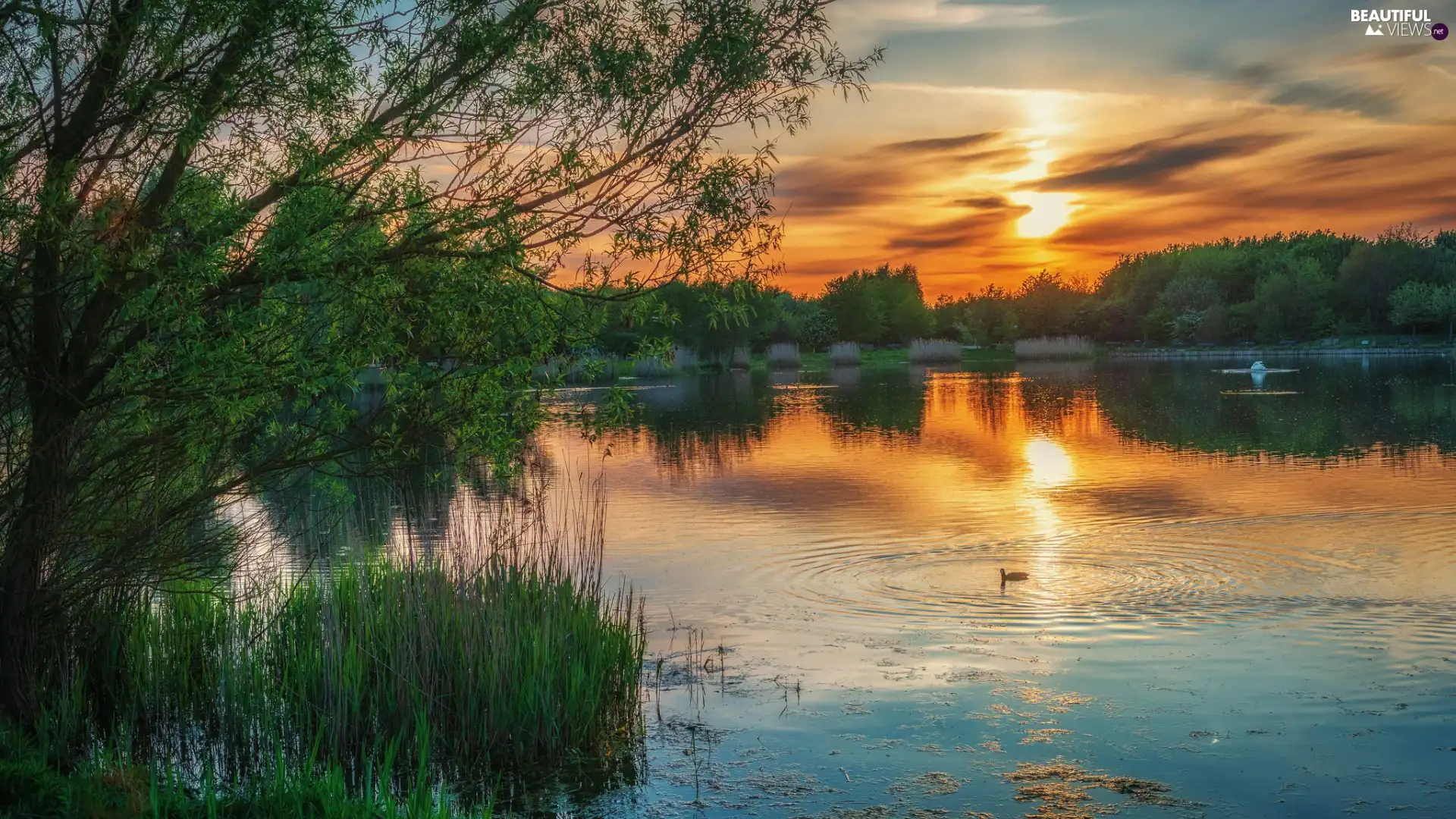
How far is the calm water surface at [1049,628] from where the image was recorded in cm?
945

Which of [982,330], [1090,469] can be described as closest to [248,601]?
[1090,469]

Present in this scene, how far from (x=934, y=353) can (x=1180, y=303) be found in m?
33.2

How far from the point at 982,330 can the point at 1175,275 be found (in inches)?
814

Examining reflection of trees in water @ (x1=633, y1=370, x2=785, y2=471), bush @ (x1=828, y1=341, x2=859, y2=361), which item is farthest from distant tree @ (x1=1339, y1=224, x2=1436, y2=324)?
reflection of trees in water @ (x1=633, y1=370, x2=785, y2=471)

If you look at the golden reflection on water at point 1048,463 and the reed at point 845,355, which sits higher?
the reed at point 845,355

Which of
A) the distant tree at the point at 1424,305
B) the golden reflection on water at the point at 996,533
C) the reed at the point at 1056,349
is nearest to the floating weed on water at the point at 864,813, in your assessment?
the golden reflection on water at the point at 996,533

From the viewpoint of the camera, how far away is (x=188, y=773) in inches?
376

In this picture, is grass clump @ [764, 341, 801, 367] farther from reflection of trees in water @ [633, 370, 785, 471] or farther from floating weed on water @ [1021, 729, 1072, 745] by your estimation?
floating weed on water @ [1021, 729, 1072, 745]

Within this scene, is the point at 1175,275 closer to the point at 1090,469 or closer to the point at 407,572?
the point at 1090,469

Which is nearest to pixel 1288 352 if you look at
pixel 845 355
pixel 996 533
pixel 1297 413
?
pixel 845 355

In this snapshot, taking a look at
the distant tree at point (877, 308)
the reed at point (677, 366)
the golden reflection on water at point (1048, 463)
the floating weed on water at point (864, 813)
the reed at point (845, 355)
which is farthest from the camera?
the distant tree at point (877, 308)

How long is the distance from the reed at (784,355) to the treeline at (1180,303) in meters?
2.38

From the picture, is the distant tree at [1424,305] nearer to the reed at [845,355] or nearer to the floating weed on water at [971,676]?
the reed at [845,355]

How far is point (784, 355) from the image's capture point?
100812mm
